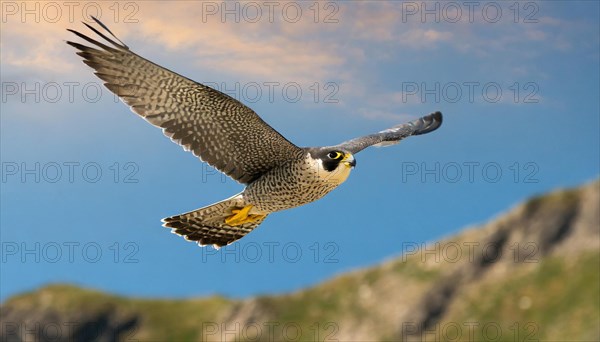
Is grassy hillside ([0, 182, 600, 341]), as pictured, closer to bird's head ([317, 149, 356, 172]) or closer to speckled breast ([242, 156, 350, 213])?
speckled breast ([242, 156, 350, 213])

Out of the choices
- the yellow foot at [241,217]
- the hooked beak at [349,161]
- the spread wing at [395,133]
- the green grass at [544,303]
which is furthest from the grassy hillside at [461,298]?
the hooked beak at [349,161]

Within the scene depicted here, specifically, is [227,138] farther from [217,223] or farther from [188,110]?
[217,223]

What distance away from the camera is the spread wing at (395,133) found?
14338 millimetres

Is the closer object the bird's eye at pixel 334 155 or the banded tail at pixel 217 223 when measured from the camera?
the bird's eye at pixel 334 155

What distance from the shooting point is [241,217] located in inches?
540

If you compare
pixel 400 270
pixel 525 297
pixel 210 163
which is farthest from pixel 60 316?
pixel 210 163

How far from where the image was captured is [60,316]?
54.7 meters

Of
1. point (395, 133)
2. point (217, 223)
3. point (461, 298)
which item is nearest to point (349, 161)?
point (217, 223)

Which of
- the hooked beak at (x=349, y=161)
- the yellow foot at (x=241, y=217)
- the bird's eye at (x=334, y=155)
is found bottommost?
the yellow foot at (x=241, y=217)

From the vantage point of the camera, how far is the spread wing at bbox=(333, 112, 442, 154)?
14.3 meters

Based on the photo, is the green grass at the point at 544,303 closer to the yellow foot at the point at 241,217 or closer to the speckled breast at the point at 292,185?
the yellow foot at the point at 241,217

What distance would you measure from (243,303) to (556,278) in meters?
16.2

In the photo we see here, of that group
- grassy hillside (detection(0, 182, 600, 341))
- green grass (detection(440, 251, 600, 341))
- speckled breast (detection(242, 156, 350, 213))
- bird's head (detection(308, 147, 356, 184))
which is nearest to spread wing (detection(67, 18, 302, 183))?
speckled breast (detection(242, 156, 350, 213))

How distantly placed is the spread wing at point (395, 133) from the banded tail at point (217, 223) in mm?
1675
